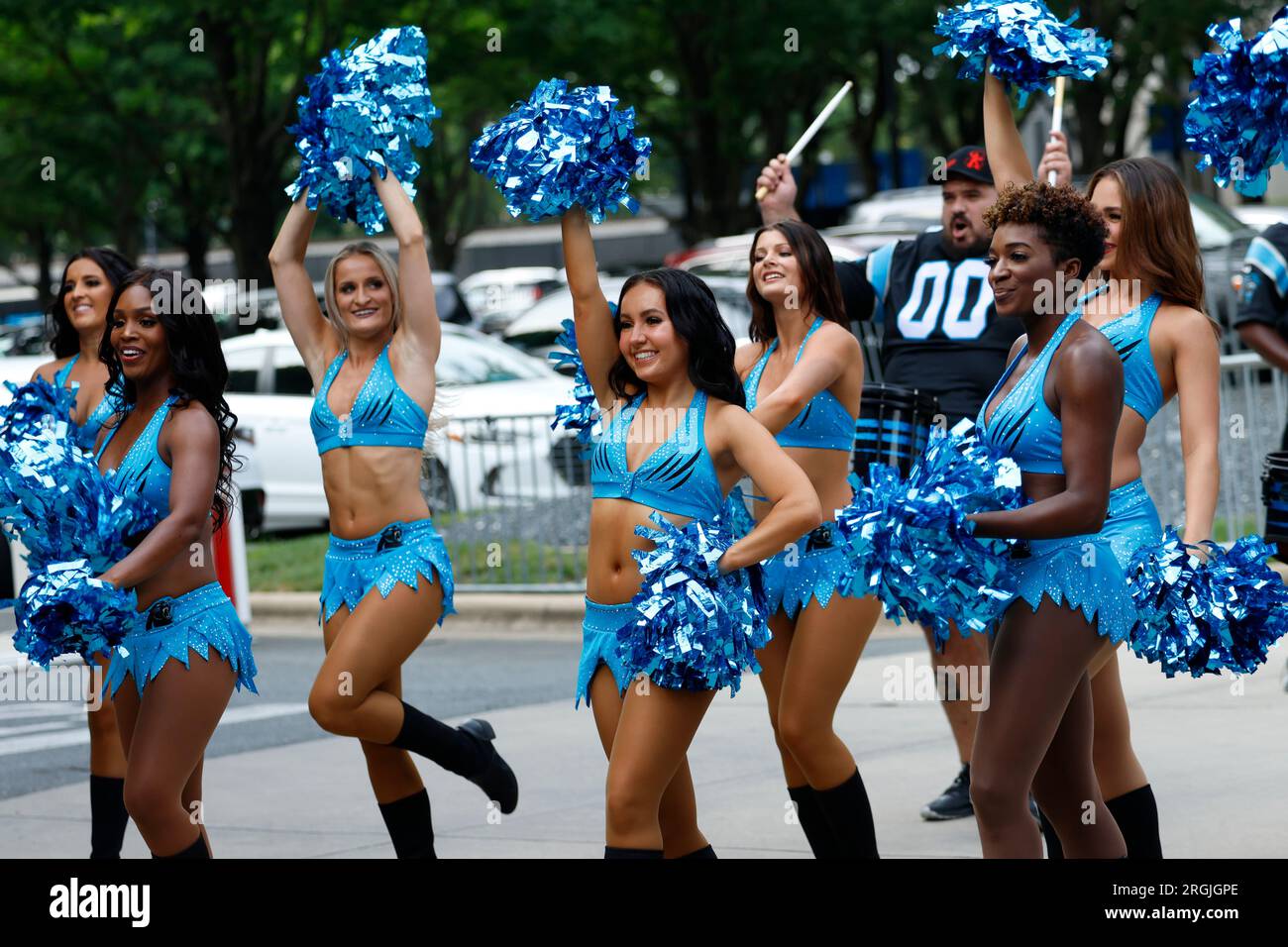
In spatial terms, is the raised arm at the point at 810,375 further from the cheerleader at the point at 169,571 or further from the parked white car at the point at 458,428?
the parked white car at the point at 458,428

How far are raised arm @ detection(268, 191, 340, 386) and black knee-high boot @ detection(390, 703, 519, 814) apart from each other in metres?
1.08

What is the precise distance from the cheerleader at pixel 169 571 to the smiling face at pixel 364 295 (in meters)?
0.48

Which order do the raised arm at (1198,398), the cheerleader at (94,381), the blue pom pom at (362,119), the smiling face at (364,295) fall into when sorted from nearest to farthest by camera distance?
1. the raised arm at (1198,398)
2. the blue pom pom at (362,119)
3. the smiling face at (364,295)
4. the cheerleader at (94,381)

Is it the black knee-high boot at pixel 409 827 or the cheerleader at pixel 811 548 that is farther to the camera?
the black knee-high boot at pixel 409 827

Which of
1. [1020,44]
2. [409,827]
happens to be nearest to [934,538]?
[1020,44]

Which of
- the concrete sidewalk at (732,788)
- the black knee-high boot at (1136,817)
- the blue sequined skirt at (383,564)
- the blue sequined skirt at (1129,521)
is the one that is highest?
the blue sequined skirt at (1129,521)

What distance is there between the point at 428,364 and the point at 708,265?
1297cm

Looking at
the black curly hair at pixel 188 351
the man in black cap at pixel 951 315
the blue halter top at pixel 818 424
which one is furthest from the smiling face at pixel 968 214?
the black curly hair at pixel 188 351

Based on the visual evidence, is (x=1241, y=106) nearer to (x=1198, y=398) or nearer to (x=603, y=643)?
(x=1198, y=398)

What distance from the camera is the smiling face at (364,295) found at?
220 inches

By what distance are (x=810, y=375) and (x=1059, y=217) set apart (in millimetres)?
1108

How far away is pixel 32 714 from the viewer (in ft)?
31.0
